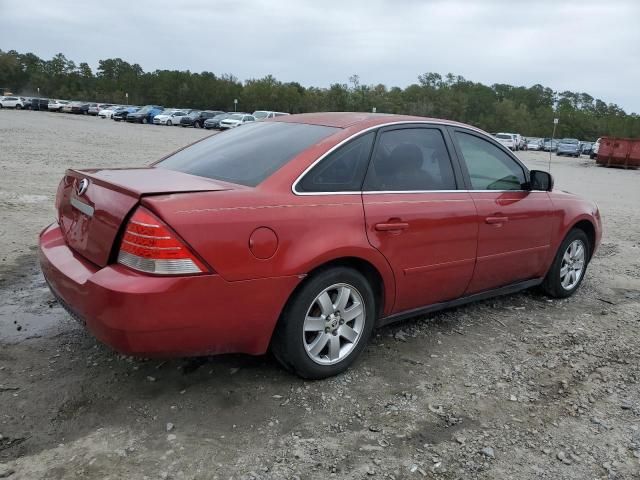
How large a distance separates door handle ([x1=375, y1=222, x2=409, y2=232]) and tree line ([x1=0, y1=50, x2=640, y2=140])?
79.7 meters

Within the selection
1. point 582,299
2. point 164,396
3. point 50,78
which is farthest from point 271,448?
point 50,78

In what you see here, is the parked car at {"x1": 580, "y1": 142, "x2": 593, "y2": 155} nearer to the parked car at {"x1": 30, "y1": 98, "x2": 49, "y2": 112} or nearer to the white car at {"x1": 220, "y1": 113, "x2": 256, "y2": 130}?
the white car at {"x1": 220, "y1": 113, "x2": 256, "y2": 130}

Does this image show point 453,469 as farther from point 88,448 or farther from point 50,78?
point 50,78

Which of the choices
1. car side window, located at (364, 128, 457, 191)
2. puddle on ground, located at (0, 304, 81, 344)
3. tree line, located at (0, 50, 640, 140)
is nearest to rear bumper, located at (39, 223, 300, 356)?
puddle on ground, located at (0, 304, 81, 344)

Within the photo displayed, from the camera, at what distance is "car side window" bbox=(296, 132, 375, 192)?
11.1 feet

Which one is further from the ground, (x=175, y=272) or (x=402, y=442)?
(x=175, y=272)

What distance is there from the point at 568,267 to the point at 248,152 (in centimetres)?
334

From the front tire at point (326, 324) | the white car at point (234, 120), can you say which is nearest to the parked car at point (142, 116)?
the white car at point (234, 120)

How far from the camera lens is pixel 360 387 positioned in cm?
348

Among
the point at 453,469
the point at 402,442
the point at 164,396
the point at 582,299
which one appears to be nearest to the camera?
the point at 453,469

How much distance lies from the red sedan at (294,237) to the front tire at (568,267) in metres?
0.59

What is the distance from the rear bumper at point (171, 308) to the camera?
2.77 meters

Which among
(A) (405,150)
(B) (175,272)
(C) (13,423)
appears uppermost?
(A) (405,150)

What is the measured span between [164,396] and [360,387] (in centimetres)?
115
